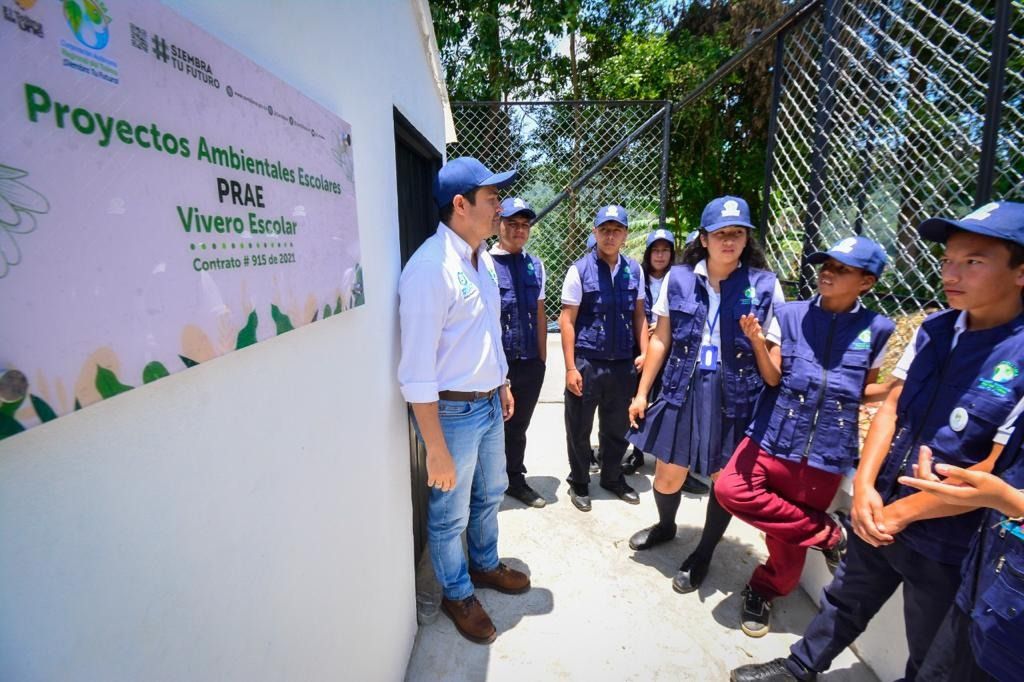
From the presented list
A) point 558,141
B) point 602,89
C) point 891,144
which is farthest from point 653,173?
point 602,89

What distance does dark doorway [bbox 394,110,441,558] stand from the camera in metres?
2.28

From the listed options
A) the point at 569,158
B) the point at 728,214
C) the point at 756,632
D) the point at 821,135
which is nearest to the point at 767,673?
the point at 756,632

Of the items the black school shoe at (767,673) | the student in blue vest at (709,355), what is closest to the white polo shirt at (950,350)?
the student in blue vest at (709,355)

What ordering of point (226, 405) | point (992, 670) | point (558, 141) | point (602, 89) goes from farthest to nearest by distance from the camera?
1. point (602, 89)
2. point (558, 141)
3. point (992, 670)
4. point (226, 405)

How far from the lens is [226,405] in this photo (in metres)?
0.84

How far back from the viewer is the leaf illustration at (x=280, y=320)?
3.05ft

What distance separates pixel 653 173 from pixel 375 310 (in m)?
3.94

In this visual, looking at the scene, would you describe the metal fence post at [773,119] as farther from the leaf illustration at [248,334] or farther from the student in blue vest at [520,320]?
the leaf illustration at [248,334]

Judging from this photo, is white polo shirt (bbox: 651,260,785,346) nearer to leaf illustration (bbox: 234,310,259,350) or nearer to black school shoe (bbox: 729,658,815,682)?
black school shoe (bbox: 729,658,815,682)

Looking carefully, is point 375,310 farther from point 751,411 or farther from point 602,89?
point 602,89

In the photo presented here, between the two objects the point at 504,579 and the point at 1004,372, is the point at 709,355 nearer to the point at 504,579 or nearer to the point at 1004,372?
the point at 1004,372

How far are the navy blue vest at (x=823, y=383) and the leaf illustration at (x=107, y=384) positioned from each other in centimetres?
215

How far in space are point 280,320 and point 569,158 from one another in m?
4.75

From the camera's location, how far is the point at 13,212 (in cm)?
46
